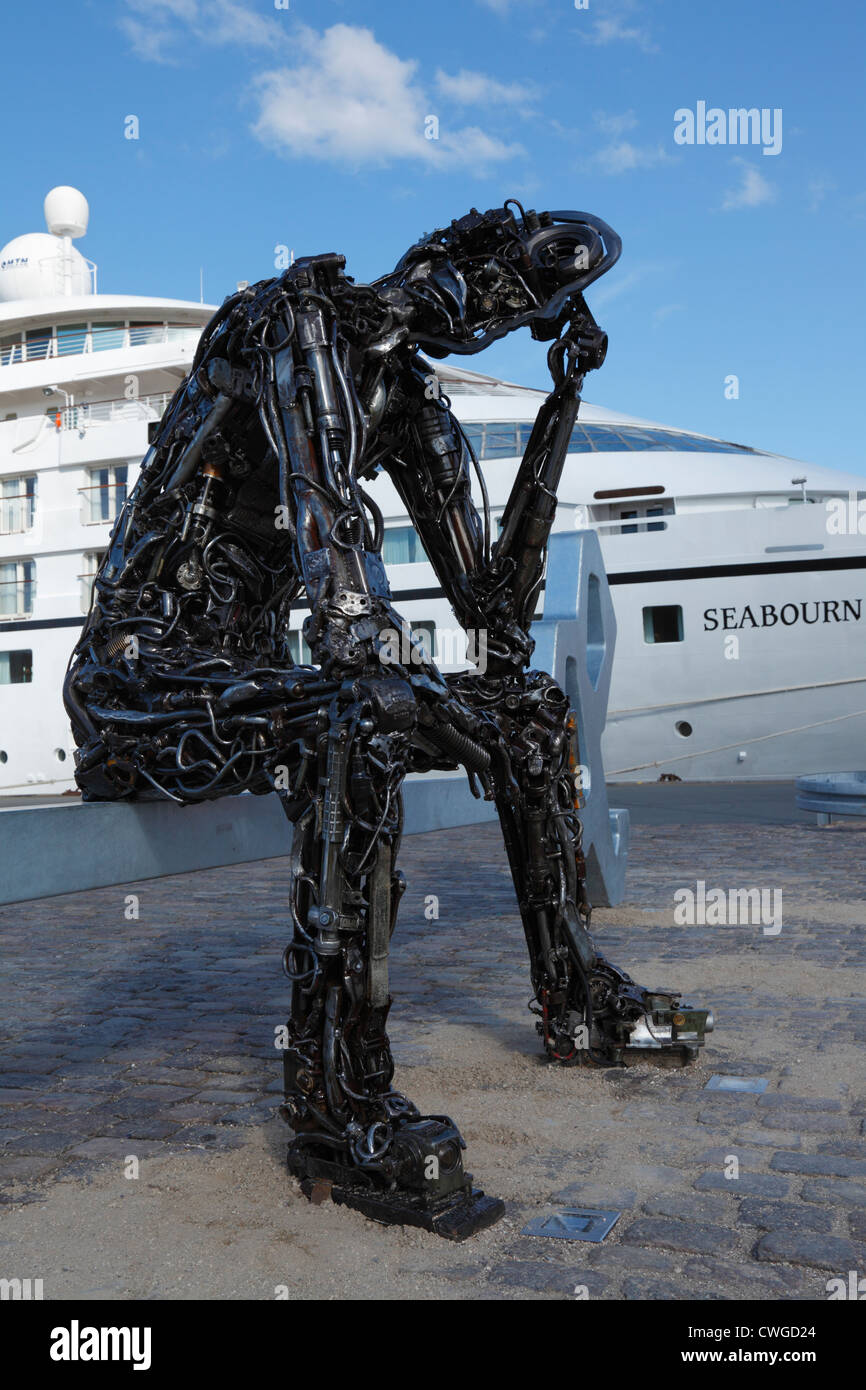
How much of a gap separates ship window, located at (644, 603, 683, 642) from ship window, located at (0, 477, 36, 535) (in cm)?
1292

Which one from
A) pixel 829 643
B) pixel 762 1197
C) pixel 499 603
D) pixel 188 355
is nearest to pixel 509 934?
pixel 499 603

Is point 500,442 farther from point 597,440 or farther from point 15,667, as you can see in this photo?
point 15,667

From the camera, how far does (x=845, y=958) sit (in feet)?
18.9

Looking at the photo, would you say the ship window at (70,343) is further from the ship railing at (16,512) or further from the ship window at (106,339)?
the ship railing at (16,512)

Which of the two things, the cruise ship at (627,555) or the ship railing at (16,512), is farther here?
the ship railing at (16,512)

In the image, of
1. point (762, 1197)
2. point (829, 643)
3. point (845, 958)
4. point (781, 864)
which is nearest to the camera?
point (762, 1197)

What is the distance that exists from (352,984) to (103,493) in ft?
73.5

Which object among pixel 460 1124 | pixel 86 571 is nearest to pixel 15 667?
pixel 86 571

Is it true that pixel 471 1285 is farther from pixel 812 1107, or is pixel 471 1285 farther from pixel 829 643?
pixel 829 643

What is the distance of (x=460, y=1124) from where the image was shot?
346 centimetres

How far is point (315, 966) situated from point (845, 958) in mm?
3728

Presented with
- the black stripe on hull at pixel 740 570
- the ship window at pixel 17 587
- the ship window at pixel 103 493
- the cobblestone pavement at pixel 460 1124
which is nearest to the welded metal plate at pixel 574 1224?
the cobblestone pavement at pixel 460 1124

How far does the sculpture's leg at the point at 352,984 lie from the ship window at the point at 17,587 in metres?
22.8

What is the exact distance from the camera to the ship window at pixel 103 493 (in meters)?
23.4
